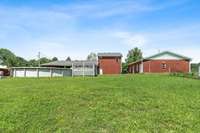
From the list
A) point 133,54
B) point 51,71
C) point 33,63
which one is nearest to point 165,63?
point 51,71

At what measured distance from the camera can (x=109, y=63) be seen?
51.6m

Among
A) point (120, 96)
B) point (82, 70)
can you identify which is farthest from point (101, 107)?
point (82, 70)

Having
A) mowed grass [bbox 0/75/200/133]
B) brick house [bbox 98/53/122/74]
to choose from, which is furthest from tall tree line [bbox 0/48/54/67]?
mowed grass [bbox 0/75/200/133]

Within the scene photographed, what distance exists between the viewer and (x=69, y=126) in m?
8.11

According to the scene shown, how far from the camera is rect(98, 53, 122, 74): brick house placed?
5141 cm

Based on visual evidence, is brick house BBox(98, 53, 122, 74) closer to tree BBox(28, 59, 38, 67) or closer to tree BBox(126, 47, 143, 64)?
tree BBox(126, 47, 143, 64)

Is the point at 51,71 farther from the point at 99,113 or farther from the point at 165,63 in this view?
the point at 99,113

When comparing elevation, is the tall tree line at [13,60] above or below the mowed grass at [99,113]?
above

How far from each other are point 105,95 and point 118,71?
130ft

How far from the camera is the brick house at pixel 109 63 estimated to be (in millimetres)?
51406

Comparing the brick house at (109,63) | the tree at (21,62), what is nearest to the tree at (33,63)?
the tree at (21,62)

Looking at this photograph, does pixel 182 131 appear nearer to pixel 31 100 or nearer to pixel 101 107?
pixel 101 107

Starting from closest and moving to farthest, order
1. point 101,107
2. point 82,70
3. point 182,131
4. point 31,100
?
point 182,131 < point 101,107 < point 31,100 < point 82,70

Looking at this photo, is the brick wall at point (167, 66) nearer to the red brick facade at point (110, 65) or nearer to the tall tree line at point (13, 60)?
the red brick facade at point (110, 65)
